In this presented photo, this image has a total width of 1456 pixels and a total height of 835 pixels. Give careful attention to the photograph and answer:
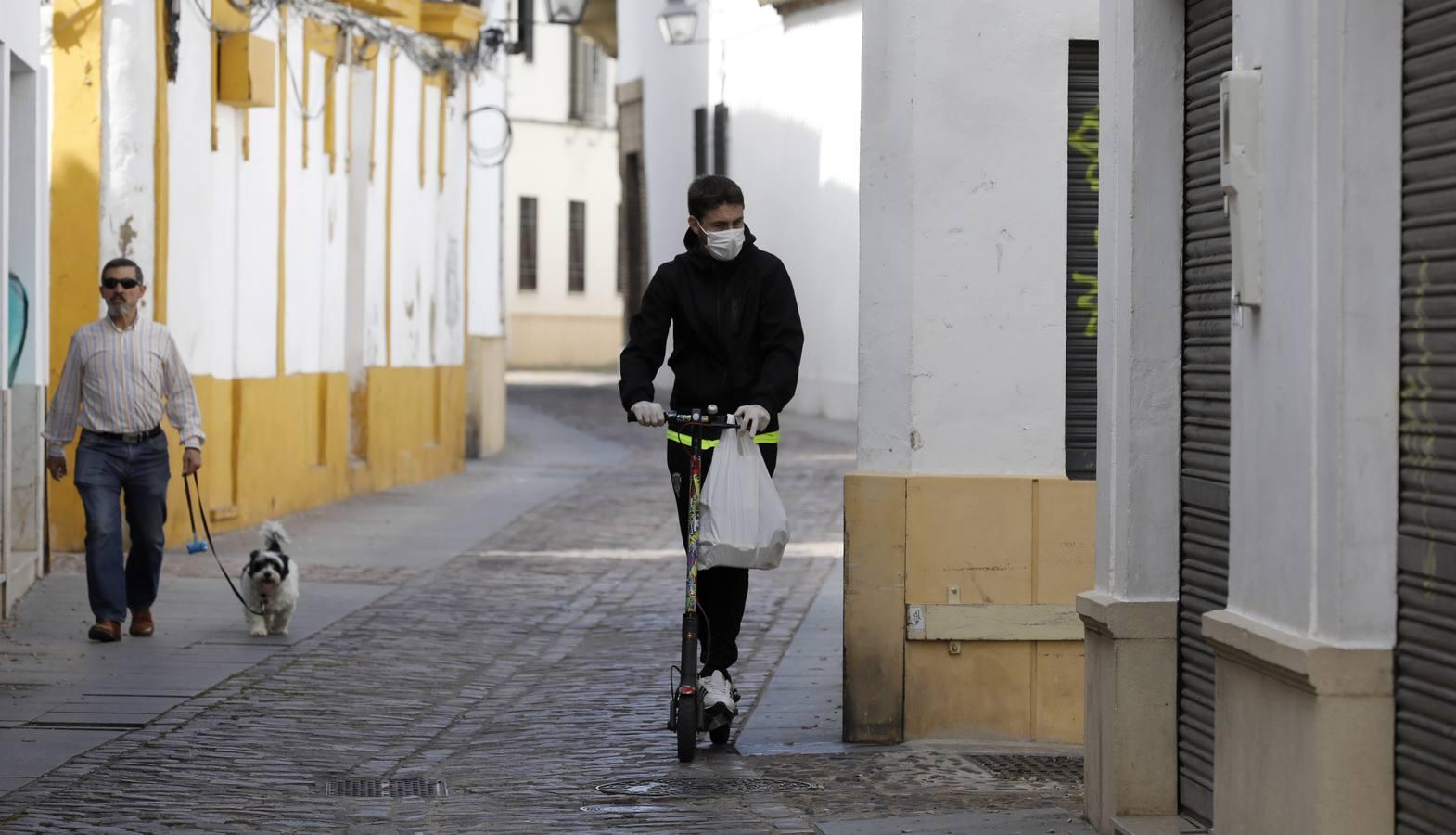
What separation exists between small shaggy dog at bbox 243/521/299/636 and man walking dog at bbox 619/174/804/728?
3.43 metres

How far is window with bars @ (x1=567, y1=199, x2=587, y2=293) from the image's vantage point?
5672 cm

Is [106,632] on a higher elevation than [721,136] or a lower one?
lower

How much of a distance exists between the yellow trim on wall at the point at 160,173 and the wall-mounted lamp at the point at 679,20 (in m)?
15.4

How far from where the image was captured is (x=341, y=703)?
30.8ft

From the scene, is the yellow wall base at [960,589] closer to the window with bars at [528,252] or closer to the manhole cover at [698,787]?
the manhole cover at [698,787]

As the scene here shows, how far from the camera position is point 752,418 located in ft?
25.5

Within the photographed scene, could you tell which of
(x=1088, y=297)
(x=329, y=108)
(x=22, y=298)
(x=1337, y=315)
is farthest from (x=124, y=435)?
(x=329, y=108)

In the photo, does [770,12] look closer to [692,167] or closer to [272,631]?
[692,167]

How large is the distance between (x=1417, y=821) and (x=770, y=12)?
28.1 m

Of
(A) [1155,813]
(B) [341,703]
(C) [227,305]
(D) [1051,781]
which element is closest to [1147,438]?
(A) [1155,813]

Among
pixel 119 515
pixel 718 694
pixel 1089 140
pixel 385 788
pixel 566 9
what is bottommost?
pixel 385 788

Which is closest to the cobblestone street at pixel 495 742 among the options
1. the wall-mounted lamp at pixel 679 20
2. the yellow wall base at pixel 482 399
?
the yellow wall base at pixel 482 399

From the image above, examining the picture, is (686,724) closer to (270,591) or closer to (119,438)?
(270,591)

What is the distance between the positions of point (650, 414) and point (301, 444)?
1159 cm
